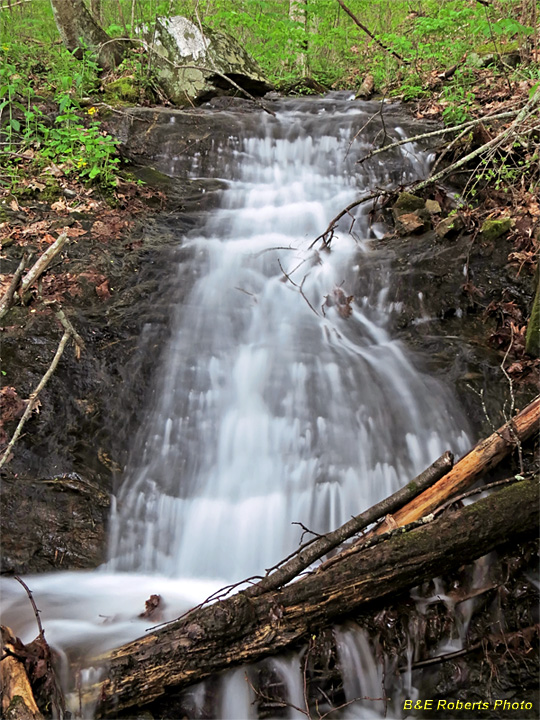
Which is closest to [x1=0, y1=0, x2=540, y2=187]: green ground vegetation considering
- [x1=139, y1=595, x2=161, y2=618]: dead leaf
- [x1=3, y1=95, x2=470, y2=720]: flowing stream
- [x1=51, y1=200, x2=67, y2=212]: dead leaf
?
[x1=51, y1=200, x2=67, y2=212]: dead leaf

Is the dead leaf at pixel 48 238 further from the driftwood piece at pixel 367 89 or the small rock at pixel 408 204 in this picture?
the driftwood piece at pixel 367 89

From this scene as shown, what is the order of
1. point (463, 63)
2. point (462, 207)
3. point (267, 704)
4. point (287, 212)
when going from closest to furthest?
point (267, 704), point (462, 207), point (287, 212), point (463, 63)

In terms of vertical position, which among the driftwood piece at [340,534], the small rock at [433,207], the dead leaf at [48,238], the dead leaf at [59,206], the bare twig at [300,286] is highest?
the dead leaf at [59,206]

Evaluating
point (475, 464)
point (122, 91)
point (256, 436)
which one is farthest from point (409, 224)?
point (122, 91)

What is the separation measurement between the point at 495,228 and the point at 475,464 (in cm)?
317

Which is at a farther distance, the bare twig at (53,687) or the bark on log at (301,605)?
the bark on log at (301,605)

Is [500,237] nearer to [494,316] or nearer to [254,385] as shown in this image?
[494,316]

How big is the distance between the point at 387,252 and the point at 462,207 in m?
1.03

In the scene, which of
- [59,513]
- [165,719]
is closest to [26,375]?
[59,513]

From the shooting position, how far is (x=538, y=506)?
9.16 feet

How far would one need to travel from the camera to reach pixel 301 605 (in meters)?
2.52

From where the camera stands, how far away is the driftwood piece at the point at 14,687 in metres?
2.07

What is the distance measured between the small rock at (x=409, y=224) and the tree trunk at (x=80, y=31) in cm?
681

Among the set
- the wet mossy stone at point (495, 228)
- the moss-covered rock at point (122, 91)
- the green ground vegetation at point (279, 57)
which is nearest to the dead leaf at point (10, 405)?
the green ground vegetation at point (279, 57)
